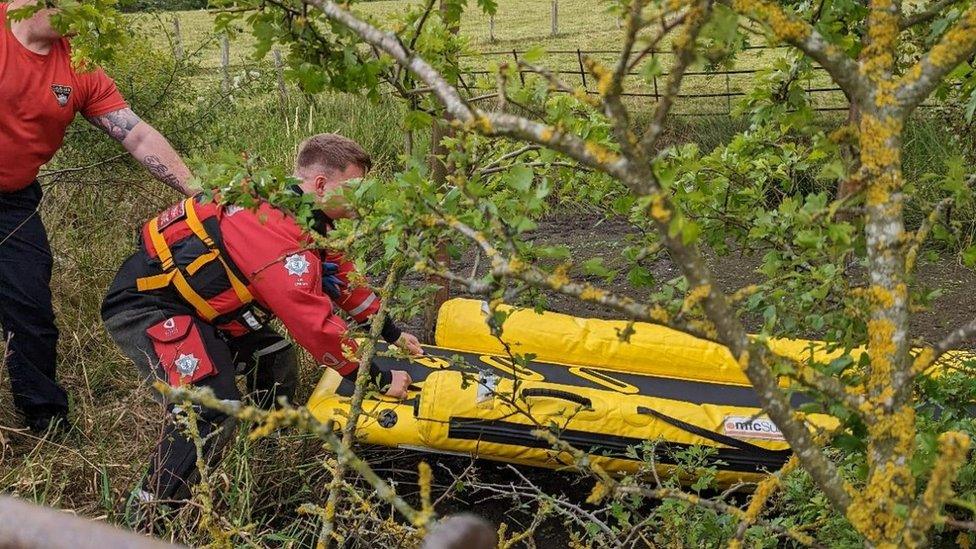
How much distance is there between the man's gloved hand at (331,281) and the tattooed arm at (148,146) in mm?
612

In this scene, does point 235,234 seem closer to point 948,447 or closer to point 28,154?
point 28,154

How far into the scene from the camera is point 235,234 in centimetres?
316

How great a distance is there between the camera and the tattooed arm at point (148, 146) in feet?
12.1

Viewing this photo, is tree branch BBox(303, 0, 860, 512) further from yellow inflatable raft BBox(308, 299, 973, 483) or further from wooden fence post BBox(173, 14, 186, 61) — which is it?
wooden fence post BBox(173, 14, 186, 61)

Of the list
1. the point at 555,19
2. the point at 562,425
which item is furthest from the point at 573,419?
the point at 555,19

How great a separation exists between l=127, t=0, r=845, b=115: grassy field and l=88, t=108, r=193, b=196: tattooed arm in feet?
4.06

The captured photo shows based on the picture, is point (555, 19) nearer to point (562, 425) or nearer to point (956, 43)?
point (562, 425)

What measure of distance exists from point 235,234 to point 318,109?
5148mm

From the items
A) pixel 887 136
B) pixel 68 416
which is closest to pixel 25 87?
pixel 68 416

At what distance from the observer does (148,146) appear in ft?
12.1

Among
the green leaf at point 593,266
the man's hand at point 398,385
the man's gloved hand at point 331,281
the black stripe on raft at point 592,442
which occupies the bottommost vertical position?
the black stripe on raft at point 592,442

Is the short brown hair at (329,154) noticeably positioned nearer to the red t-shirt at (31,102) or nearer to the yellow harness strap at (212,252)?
the yellow harness strap at (212,252)

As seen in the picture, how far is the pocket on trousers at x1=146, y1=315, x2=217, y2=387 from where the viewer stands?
10.5ft

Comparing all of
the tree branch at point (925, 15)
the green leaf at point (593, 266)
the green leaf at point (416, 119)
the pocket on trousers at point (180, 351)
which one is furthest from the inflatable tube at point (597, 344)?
the tree branch at point (925, 15)
